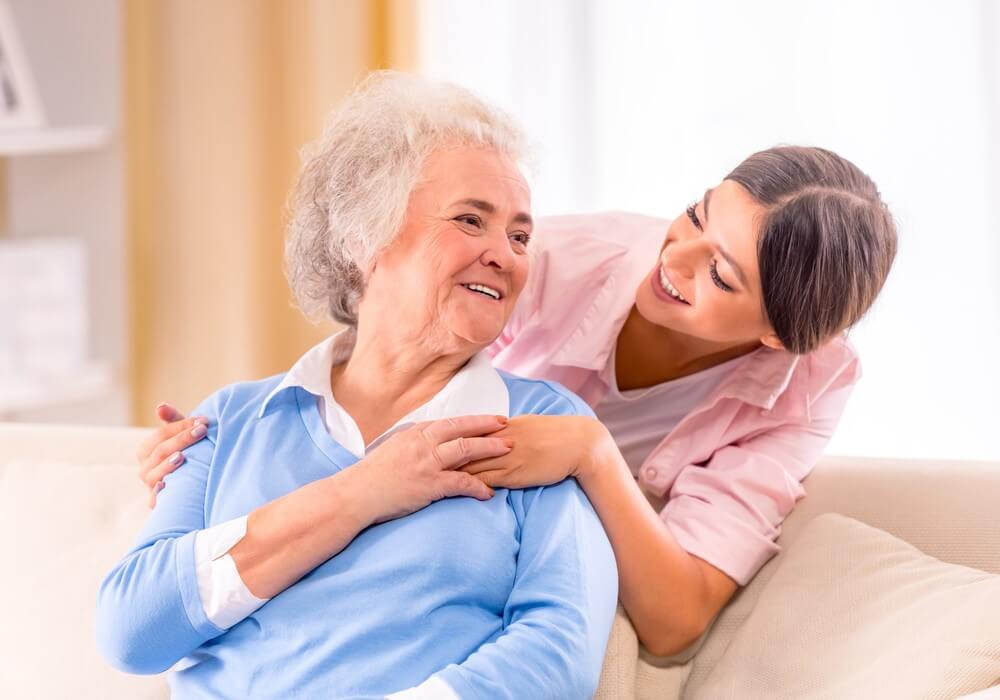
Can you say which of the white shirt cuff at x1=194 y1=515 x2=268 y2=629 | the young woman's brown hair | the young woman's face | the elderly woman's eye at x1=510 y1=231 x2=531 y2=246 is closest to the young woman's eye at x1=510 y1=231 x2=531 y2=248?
the elderly woman's eye at x1=510 y1=231 x2=531 y2=246

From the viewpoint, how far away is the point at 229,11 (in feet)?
11.1

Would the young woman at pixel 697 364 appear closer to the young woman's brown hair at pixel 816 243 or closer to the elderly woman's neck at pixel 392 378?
the young woman's brown hair at pixel 816 243

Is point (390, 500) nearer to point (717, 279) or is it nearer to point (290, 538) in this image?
point (290, 538)

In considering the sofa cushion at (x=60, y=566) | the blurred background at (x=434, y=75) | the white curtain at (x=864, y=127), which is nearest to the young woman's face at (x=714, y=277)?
the sofa cushion at (x=60, y=566)

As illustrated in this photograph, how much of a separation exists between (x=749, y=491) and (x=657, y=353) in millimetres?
280

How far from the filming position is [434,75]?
3250 millimetres

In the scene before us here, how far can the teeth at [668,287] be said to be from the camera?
158cm

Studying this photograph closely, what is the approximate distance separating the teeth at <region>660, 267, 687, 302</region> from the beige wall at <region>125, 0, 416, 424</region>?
197 cm

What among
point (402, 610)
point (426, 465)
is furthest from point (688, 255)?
point (402, 610)

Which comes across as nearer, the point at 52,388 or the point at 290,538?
the point at 290,538

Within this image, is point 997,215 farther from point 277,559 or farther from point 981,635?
point 277,559

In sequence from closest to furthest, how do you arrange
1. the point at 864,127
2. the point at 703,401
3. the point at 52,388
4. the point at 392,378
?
the point at 392,378 → the point at 703,401 → the point at 864,127 → the point at 52,388

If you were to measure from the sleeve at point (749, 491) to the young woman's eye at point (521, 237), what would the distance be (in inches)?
17.1

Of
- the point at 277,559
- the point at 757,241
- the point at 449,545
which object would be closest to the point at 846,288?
the point at 757,241
